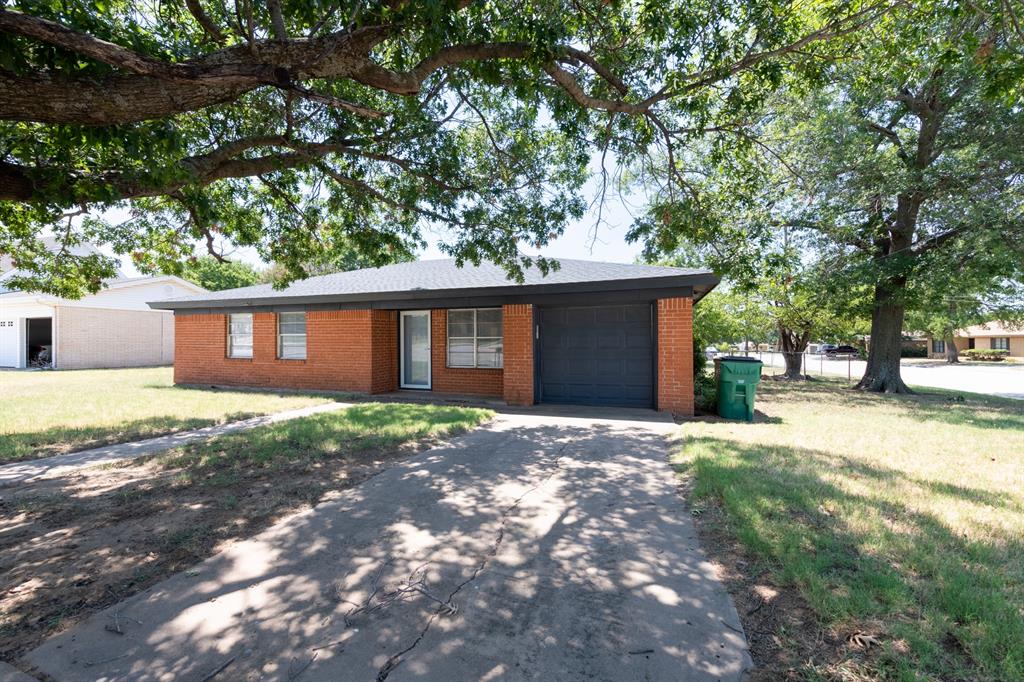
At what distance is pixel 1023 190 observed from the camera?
10.9m

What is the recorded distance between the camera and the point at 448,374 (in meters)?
12.6

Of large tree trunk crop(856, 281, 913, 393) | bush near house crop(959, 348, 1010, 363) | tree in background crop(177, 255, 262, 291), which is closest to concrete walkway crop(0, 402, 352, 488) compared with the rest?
large tree trunk crop(856, 281, 913, 393)

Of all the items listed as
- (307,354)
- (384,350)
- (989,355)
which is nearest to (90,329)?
(307,354)

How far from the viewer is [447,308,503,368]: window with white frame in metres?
12.2

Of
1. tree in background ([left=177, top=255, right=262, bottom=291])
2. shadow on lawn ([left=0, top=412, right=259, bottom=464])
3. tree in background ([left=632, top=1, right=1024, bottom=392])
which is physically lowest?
shadow on lawn ([left=0, top=412, right=259, bottom=464])

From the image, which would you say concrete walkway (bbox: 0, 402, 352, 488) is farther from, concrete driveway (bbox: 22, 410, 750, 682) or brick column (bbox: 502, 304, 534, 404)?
brick column (bbox: 502, 304, 534, 404)

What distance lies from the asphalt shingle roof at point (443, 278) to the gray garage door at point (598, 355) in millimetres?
920

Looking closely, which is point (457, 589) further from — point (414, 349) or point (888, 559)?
point (414, 349)

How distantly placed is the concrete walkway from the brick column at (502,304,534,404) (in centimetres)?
481

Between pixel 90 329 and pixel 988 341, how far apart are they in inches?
3256

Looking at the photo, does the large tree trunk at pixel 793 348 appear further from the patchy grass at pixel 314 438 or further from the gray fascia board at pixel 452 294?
the patchy grass at pixel 314 438

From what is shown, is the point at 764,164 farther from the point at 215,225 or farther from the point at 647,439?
the point at 215,225

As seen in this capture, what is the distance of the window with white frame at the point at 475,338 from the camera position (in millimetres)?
12164

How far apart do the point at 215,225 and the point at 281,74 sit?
20.8 feet
